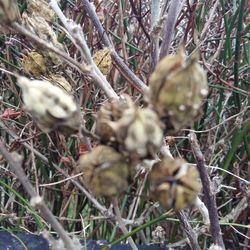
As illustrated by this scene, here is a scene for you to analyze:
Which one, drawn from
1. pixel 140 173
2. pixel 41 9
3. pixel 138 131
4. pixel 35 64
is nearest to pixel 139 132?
pixel 138 131

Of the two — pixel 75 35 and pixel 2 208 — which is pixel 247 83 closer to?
pixel 2 208

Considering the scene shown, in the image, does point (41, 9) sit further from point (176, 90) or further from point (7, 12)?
point (176, 90)

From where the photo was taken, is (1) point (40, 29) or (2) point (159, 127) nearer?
(2) point (159, 127)

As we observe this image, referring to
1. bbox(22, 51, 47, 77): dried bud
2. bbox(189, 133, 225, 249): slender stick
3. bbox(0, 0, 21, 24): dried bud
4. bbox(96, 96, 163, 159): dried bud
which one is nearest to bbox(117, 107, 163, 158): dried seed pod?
bbox(96, 96, 163, 159): dried bud

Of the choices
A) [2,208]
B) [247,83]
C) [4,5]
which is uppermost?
[4,5]

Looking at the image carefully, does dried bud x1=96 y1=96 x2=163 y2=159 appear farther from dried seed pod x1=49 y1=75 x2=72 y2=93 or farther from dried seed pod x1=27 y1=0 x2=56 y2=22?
dried seed pod x1=27 y1=0 x2=56 y2=22

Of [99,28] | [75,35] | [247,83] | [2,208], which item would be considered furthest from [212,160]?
[75,35]

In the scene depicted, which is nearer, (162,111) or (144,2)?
(162,111)
